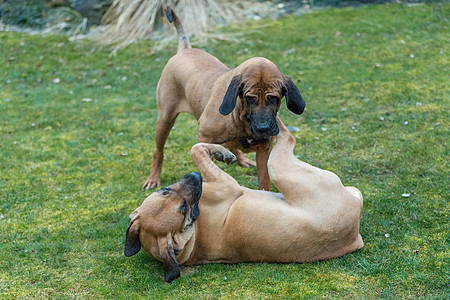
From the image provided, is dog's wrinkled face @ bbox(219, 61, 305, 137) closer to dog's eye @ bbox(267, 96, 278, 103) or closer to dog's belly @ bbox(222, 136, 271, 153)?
dog's eye @ bbox(267, 96, 278, 103)

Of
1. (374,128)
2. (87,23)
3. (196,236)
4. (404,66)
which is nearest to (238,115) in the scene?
(196,236)

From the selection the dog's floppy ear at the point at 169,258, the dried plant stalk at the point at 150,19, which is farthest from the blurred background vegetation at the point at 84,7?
the dog's floppy ear at the point at 169,258

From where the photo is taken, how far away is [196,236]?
163 inches

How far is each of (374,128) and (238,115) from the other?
10.7ft

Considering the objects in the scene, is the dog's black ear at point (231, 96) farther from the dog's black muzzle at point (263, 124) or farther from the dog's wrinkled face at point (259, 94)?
the dog's black muzzle at point (263, 124)

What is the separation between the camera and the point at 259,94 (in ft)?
14.6

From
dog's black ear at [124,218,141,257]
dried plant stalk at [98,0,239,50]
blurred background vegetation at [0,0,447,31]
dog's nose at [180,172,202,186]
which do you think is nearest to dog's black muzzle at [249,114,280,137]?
dog's nose at [180,172,202,186]

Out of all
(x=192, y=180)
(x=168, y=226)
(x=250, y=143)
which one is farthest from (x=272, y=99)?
(x=168, y=226)

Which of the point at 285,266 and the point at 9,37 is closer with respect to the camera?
the point at 285,266

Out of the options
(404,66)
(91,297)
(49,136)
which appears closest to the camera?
(91,297)

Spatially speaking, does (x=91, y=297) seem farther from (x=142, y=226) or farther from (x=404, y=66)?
(x=404, y=66)

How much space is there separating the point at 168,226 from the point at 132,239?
344mm

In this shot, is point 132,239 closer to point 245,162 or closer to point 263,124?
point 263,124

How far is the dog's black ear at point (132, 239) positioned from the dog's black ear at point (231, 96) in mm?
1315
